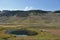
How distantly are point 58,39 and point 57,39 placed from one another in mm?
294

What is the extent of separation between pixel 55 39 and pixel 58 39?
988mm

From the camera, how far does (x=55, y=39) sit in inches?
1767

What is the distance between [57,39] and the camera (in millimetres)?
45281

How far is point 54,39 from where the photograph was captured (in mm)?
44812

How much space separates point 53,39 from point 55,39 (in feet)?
1.96

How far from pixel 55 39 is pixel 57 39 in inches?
30.5

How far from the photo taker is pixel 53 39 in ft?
147

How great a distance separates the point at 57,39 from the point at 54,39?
1.07 m

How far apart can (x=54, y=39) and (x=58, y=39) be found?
1295mm
